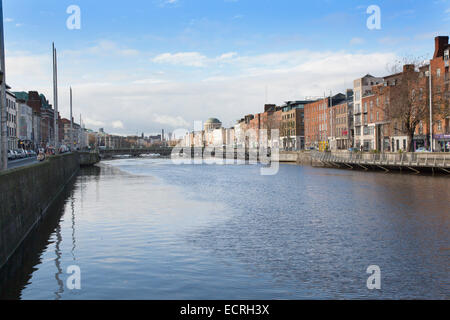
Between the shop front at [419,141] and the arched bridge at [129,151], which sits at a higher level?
the shop front at [419,141]

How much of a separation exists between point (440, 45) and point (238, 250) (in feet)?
252

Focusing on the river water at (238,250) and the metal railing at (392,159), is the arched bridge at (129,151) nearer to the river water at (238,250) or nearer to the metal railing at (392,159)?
the metal railing at (392,159)

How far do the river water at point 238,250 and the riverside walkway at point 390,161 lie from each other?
23792mm

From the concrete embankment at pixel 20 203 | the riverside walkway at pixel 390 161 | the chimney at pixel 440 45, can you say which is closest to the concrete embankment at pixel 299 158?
the riverside walkway at pixel 390 161

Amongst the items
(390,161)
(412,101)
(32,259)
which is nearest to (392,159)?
(390,161)

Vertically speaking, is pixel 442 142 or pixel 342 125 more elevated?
pixel 342 125

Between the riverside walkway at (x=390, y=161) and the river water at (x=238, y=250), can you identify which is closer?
the river water at (x=238, y=250)

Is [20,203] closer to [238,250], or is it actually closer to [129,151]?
[238,250]

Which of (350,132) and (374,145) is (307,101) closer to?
(350,132)

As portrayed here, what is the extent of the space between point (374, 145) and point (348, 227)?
8895 centimetres

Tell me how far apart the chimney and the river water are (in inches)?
2106

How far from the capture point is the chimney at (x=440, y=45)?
85750 mm

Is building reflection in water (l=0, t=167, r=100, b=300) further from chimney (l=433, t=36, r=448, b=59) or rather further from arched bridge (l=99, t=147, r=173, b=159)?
arched bridge (l=99, t=147, r=173, b=159)

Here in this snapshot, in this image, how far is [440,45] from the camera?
8600cm
